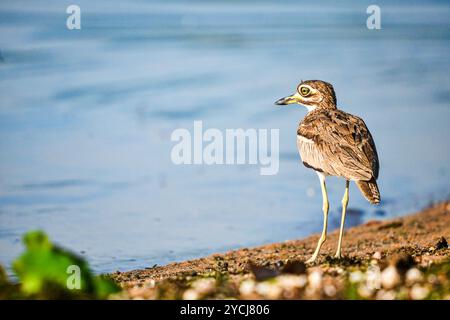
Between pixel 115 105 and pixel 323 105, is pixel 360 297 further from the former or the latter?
pixel 115 105

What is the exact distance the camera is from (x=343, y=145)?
8.60 metres

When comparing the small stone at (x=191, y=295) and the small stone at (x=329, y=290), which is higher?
the small stone at (x=329, y=290)

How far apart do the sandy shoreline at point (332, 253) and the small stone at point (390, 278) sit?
30cm

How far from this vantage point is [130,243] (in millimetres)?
11039

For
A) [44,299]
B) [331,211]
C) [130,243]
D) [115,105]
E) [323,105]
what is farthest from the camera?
[115,105]

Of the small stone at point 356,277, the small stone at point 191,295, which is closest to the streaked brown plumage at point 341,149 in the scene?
the small stone at point 356,277

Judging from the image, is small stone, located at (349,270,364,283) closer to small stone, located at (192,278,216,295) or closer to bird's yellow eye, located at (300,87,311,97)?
small stone, located at (192,278,216,295)

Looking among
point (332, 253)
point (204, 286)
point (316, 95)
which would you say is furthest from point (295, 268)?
point (316, 95)

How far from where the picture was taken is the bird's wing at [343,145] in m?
8.38

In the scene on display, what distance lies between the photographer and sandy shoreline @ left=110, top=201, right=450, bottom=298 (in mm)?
7363

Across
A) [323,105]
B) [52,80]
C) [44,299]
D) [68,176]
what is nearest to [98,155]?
[68,176]

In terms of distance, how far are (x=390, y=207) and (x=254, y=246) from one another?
2.43m

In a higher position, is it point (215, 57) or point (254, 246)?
point (215, 57)

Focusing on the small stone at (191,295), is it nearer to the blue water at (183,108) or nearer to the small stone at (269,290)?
the small stone at (269,290)
